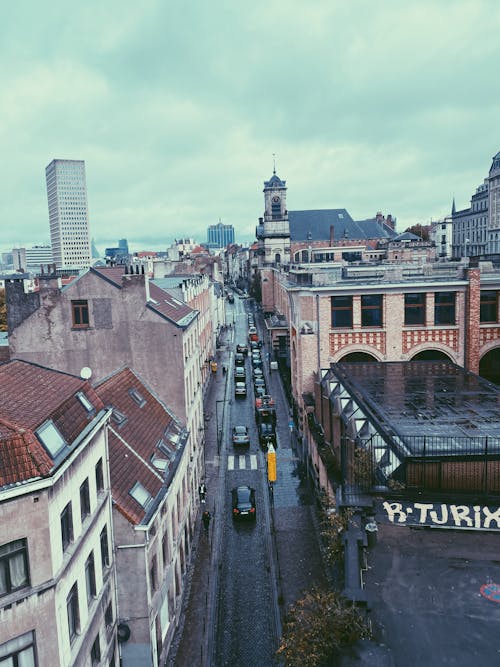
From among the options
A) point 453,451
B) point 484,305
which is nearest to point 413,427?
point 453,451

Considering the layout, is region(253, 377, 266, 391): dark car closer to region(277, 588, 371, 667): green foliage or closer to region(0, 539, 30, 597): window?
region(277, 588, 371, 667): green foliage

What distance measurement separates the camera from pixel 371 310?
1453 inches

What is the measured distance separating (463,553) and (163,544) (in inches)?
445

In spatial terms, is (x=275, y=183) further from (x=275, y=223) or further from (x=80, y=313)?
(x=80, y=313)

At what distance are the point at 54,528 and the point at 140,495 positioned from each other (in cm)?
729

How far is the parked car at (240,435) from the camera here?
143 feet

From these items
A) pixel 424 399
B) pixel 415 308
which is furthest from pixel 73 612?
pixel 415 308

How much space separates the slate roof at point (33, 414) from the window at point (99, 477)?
1.63m

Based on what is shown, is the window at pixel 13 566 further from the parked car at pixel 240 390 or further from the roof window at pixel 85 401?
the parked car at pixel 240 390

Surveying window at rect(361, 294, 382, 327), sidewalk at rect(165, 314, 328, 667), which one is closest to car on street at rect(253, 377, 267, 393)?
sidewalk at rect(165, 314, 328, 667)

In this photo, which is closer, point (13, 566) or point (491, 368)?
point (13, 566)

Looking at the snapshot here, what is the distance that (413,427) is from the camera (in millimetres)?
21375

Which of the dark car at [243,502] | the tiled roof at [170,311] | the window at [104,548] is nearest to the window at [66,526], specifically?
the window at [104,548]

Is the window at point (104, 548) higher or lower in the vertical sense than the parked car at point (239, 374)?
higher
